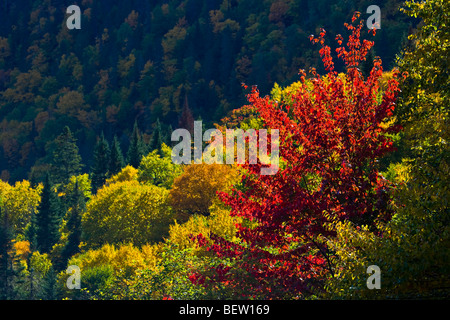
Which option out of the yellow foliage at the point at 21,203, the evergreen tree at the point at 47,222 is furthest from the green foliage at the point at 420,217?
the yellow foliage at the point at 21,203

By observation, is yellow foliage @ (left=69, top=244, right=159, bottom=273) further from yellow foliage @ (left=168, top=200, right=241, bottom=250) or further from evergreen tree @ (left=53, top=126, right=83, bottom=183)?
evergreen tree @ (left=53, top=126, right=83, bottom=183)

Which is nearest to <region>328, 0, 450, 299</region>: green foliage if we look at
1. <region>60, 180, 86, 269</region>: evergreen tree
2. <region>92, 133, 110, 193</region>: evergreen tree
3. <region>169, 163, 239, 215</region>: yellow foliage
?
<region>169, 163, 239, 215</region>: yellow foliage

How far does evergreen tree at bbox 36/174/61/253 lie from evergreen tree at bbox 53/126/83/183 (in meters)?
28.6

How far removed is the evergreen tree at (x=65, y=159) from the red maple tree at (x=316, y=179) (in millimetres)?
119126

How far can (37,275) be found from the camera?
3494 inches

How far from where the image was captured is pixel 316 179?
17.0 meters

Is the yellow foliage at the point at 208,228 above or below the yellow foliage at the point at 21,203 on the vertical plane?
below

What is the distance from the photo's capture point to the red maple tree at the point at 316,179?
1564 centimetres

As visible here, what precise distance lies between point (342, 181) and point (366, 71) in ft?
155

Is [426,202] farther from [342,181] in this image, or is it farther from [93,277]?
[93,277]

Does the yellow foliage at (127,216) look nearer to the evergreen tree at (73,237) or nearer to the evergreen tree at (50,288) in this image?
the evergreen tree at (50,288)

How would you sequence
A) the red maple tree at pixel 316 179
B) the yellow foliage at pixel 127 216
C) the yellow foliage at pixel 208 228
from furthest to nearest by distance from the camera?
1. the yellow foliage at pixel 127 216
2. the yellow foliage at pixel 208 228
3. the red maple tree at pixel 316 179
